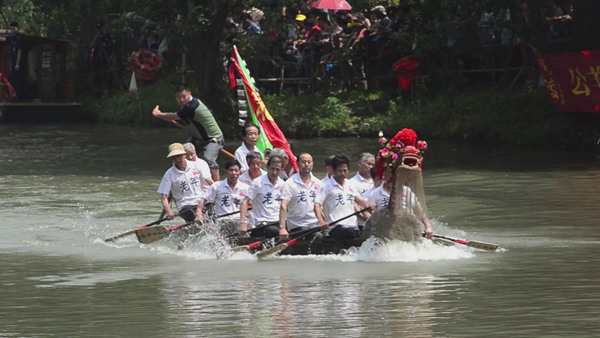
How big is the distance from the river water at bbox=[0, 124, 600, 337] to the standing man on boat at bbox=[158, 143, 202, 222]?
546 mm

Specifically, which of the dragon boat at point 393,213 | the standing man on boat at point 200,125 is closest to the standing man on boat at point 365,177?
the dragon boat at point 393,213

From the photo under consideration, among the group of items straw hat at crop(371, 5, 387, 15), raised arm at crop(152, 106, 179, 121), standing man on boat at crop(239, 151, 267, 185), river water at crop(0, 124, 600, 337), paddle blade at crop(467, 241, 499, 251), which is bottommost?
river water at crop(0, 124, 600, 337)

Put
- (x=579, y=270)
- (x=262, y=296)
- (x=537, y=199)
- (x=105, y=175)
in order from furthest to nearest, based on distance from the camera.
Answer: (x=105, y=175) < (x=537, y=199) < (x=579, y=270) < (x=262, y=296)

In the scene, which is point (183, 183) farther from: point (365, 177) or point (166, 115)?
point (365, 177)

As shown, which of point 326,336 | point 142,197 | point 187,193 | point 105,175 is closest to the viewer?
point 326,336

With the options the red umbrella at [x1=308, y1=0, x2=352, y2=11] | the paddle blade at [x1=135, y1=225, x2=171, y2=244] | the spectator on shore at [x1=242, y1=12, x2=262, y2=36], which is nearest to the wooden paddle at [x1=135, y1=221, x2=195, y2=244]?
the paddle blade at [x1=135, y1=225, x2=171, y2=244]

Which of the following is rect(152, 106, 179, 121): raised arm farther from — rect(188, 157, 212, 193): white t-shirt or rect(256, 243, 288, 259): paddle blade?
rect(256, 243, 288, 259): paddle blade

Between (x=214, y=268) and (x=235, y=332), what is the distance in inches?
160

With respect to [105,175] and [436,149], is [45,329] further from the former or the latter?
[436,149]

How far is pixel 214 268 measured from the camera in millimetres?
14938

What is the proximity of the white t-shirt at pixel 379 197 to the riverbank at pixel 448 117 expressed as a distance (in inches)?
424

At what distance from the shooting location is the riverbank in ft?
86.6

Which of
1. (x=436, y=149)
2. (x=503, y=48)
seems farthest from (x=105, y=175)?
(x=503, y=48)

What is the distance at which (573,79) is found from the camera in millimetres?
25297
